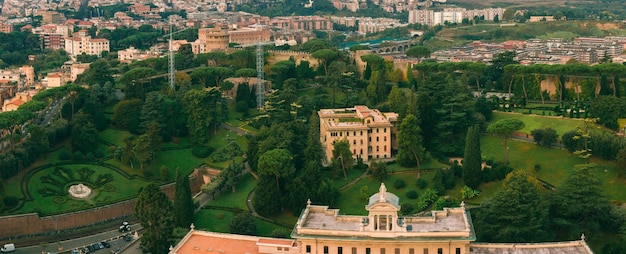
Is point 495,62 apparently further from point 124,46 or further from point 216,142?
point 124,46


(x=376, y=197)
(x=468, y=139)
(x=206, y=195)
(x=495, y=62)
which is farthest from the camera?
(x=495, y=62)

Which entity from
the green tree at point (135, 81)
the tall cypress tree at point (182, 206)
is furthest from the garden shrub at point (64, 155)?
the tall cypress tree at point (182, 206)

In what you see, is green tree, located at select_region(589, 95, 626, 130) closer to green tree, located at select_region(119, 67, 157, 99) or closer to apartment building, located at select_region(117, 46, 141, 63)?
green tree, located at select_region(119, 67, 157, 99)

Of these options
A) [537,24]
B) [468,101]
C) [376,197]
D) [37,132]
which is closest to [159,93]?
[37,132]

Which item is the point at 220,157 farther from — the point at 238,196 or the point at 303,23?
the point at 303,23

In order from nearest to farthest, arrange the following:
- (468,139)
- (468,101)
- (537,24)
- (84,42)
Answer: (468,139), (468,101), (84,42), (537,24)

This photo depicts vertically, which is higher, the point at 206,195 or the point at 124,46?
the point at 124,46

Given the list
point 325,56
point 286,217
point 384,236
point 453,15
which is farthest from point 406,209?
point 453,15

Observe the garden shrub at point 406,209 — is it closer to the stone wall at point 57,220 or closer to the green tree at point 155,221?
the green tree at point 155,221
